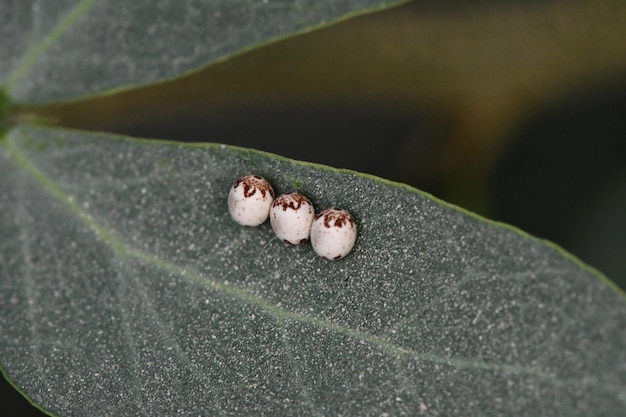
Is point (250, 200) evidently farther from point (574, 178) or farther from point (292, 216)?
point (574, 178)

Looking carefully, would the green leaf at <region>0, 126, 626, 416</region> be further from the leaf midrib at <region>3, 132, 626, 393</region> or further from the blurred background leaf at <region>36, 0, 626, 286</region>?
the blurred background leaf at <region>36, 0, 626, 286</region>

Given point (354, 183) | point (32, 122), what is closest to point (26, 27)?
point (32, 122)

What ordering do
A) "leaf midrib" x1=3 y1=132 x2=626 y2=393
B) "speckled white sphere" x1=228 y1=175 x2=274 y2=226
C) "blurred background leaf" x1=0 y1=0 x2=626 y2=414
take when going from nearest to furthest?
"leaf midrib" x1=3 y1=132 x2=626 y2=393
"speckled white sphere" x1=228 y1=175 x2=274 y2=226
"blurred background leaf" x1=0 y1=0 x2=626 y2=414

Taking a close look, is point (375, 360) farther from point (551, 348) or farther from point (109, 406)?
point (109, 406)

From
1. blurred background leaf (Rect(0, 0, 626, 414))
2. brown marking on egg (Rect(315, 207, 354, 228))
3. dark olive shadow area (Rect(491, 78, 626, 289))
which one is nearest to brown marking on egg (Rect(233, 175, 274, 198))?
brown marking on egg (Rect(315, 207, 354, 228))

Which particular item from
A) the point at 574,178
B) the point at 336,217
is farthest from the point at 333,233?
the point at 574,178

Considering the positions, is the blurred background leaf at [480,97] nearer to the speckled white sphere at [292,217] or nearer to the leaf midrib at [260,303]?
the leaf midrib at [260,303]

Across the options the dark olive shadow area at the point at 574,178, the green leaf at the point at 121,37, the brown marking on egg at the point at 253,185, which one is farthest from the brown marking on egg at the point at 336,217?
the dark olive shadow area at the point at 574,178
